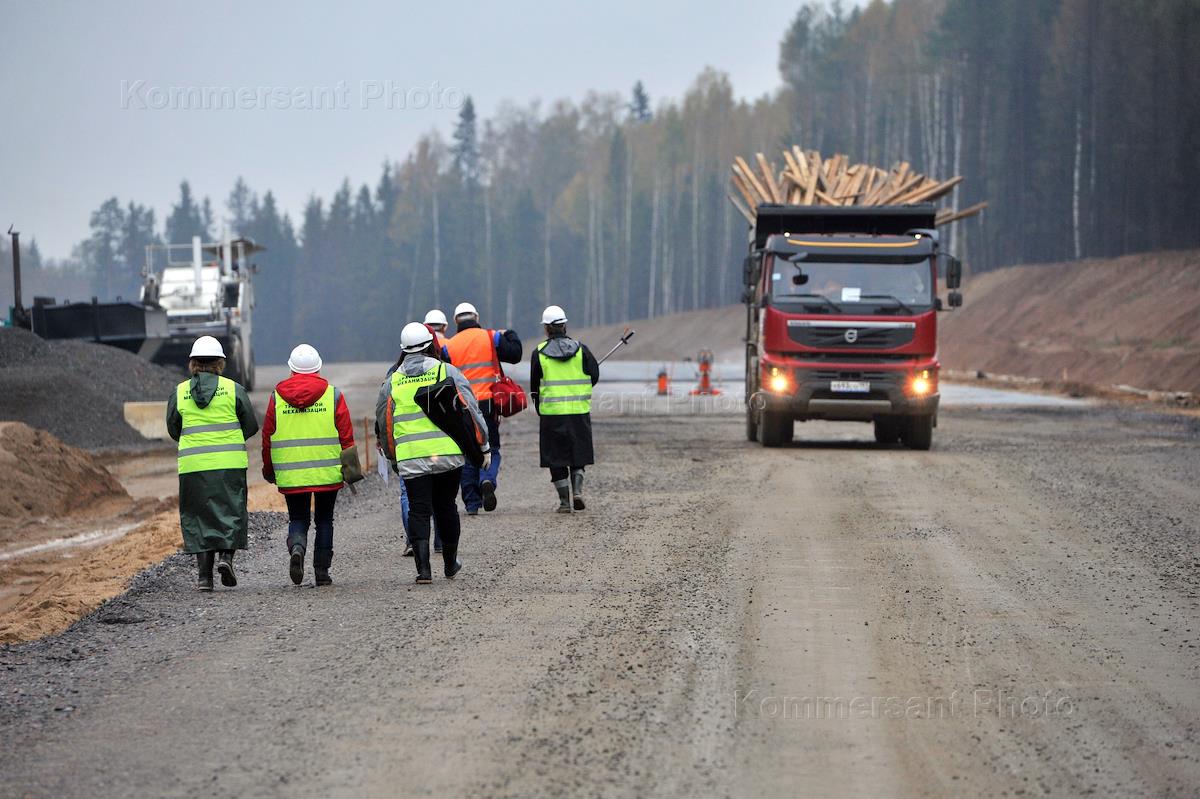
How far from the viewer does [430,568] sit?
381 inches

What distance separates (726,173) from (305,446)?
87476 millimetres

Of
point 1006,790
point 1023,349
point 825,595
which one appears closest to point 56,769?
point 1006,790

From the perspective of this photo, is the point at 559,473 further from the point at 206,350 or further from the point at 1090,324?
the point at 1090,324

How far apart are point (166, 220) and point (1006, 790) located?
6706 inches

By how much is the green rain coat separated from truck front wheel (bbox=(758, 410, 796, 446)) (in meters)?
11.2

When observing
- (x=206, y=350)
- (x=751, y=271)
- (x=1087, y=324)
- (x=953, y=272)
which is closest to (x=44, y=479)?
(x=751, y=271)

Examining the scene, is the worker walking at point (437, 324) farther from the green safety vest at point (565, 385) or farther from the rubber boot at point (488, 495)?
the rubber boot at point (488, 495)

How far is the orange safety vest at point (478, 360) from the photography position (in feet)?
39.8

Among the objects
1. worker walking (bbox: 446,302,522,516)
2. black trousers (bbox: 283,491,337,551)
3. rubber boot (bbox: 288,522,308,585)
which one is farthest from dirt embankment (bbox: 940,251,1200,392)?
rubber boot (bbox: 288,522,308,585)

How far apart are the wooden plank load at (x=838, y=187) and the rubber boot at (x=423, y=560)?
12084 mm

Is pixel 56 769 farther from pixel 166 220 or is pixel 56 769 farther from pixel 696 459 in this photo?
pixel 166 220

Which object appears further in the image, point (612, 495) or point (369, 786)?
point (612, 495)

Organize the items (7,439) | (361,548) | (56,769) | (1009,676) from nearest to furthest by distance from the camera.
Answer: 1. (56,769)
2. (1009,676)
3. (361,548)
4. (7,439)

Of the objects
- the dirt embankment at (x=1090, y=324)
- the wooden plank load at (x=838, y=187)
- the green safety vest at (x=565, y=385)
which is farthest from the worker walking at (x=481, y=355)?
the dirt embankment at (x=1090, y=324)
